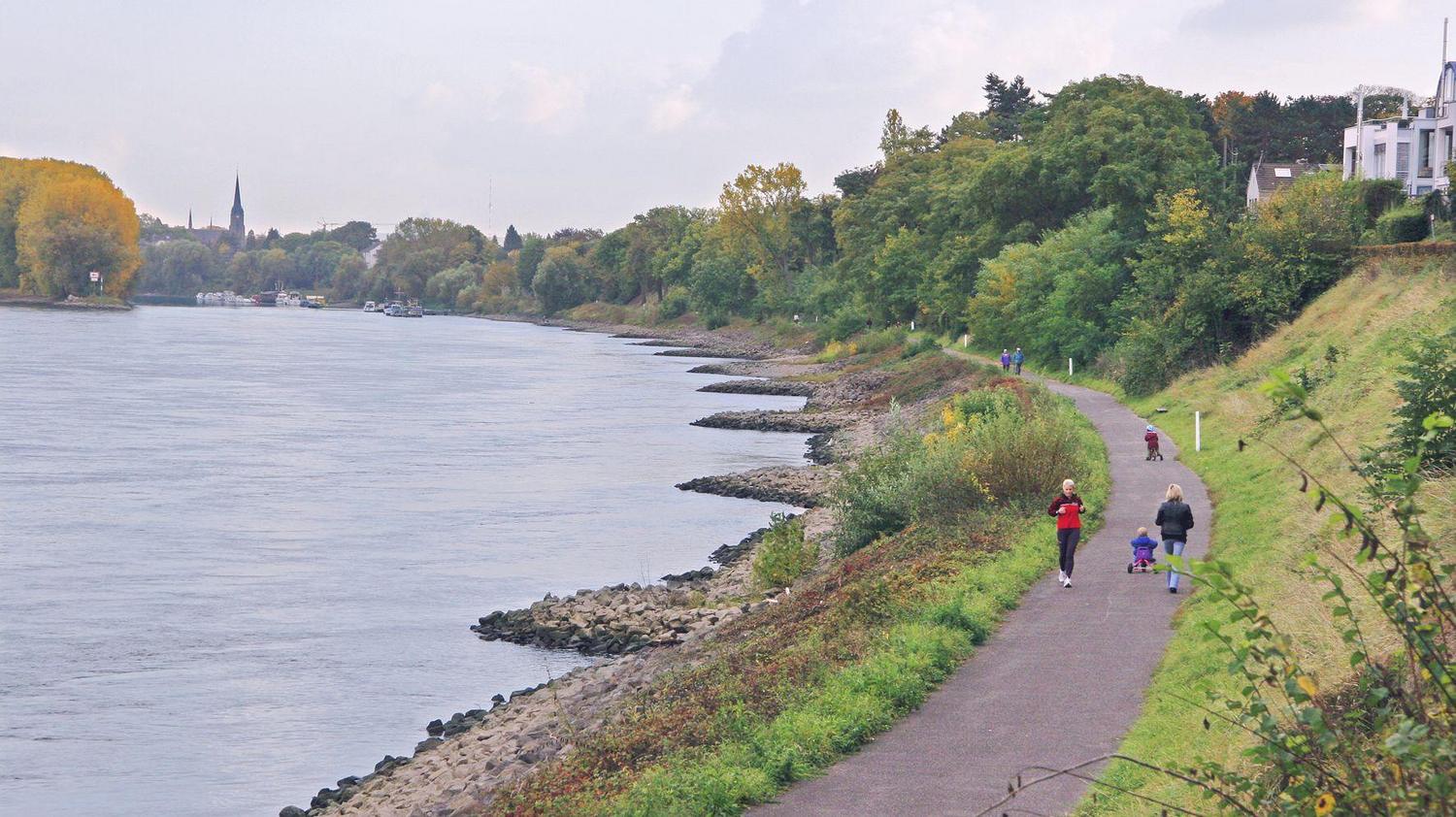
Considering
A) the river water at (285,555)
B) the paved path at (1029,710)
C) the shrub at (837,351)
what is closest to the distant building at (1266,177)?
the shrub at (837,351)

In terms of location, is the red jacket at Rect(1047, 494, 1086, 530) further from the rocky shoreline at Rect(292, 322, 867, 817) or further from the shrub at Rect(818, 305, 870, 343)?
the shrub at Rect(818, 305, 870, 343)

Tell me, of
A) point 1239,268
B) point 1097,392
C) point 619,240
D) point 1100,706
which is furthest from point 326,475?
point 619,240

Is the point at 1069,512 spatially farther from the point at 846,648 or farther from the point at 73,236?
the point at 73,236

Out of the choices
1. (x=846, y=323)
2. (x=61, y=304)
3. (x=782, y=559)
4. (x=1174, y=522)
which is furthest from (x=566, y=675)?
(x=61, y=304)

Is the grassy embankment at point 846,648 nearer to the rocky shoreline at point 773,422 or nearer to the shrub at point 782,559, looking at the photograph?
the shrub at point 782,559

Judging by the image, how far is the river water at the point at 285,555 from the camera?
68.2 ft

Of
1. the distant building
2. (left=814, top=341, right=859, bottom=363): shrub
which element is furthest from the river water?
the distant building

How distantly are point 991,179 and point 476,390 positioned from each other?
1214 inches

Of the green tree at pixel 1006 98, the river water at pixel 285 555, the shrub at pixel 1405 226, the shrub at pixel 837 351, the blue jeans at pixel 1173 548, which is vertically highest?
the green tree at pixel 1006 98

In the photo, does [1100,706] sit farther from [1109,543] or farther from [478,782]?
[1109,543]

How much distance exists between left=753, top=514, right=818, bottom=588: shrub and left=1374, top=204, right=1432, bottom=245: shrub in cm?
2380

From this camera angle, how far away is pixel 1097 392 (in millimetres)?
51594

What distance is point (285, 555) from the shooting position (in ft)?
111

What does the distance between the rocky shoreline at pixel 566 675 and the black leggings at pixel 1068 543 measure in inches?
215
